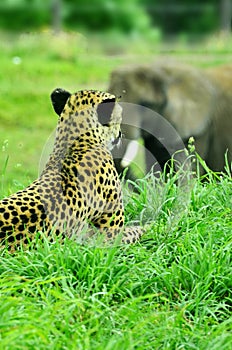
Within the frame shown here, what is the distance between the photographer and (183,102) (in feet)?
23.9

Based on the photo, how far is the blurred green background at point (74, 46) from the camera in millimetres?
10547

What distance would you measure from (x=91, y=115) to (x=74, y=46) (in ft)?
34.6

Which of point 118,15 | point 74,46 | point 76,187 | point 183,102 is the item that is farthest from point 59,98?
point 118,15

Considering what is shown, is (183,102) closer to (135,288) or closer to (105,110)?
(105,110)

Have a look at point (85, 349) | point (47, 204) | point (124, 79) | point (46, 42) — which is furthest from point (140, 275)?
point (46, 42)

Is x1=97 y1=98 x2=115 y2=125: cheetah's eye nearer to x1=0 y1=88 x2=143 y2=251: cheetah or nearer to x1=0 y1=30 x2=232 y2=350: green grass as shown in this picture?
x1=0 y1=88 x2=143 y2=251: cheetah

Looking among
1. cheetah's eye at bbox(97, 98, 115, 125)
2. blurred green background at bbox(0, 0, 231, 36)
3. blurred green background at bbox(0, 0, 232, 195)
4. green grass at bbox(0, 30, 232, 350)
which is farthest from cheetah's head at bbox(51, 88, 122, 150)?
blurred green background at bbox(0, 0, 231, 36)

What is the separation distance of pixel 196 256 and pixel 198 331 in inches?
19.0

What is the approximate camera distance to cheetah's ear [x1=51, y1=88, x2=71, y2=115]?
395cm

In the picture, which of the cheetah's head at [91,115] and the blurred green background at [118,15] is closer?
the cheetah's head at [91,115]

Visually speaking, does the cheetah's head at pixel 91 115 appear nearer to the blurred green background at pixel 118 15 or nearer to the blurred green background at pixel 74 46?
the blurred green background at pixel 74 46

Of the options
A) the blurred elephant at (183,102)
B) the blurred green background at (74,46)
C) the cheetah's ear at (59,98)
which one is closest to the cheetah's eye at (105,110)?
the cheetah's ear at (59,98)

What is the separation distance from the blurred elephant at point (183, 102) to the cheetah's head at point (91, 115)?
2.82 m

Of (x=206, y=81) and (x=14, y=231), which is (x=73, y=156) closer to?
(x=14, y=231)
